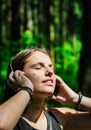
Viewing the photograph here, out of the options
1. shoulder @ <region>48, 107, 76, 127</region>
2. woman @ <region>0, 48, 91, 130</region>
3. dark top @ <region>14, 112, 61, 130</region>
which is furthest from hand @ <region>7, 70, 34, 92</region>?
shoulder @ <region>48, 107, 76, 127</region>

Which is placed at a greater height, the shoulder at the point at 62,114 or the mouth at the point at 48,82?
the mouth at the point at 48,82

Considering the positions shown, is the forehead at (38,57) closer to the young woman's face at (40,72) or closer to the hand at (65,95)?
the young woman's face at (40,72)

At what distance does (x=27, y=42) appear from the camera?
460 inches

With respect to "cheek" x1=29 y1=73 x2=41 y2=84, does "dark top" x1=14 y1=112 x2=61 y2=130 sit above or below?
below

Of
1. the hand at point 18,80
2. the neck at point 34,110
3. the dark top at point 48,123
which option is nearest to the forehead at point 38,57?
the hand at point 18,80

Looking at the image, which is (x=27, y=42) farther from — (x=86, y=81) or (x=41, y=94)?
(x=41, y=94)

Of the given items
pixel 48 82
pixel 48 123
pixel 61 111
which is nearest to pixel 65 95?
pixel 61 111

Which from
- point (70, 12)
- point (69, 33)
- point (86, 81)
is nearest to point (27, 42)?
point (86, 81)

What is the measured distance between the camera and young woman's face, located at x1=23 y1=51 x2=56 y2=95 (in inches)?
133

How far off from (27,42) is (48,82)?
328 inches

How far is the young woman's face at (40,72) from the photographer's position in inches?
133

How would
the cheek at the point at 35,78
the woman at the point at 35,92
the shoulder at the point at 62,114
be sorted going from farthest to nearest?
the shoulder at the point at 62,114, the cheek at the point at 35,78, the woman at the point at 35,92

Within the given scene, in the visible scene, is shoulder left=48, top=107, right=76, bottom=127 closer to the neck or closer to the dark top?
the dark top

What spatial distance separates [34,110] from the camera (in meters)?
3.54
